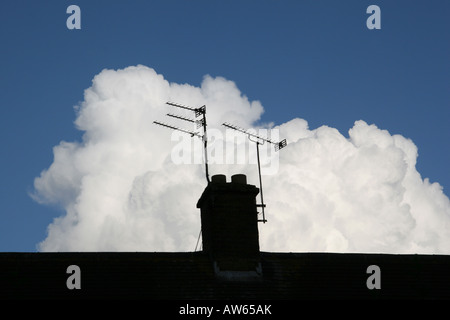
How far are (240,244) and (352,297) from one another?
3.63 meters

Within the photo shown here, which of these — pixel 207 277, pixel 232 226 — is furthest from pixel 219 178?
pixel 207 277

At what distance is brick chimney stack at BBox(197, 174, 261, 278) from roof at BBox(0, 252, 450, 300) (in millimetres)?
309

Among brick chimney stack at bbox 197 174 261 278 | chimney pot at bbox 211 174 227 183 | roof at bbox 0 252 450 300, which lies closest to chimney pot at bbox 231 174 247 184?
brick chimney stack at bbox 197 174 261 278

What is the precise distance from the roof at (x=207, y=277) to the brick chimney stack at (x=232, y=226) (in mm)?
309

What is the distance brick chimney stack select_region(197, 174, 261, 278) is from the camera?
21328 mm

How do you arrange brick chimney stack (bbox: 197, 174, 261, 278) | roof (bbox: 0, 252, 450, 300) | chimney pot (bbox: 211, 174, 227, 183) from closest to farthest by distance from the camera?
roof (bbox: 0, 252, 450, 300) → brick chimney stack (bbox: 197, 174, 261, 278) → chimney pot (bbox: 211, 174, 227, 183)

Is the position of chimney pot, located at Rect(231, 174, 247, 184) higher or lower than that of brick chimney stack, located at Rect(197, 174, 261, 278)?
higher

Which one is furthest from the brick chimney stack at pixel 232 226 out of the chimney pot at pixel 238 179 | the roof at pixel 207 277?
the roof at pixel 207 277

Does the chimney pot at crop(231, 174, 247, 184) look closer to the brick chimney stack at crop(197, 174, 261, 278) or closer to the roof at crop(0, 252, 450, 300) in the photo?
the brick chimney stack at crop(197, 174, 261, 278)

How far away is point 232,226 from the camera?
21719 mm

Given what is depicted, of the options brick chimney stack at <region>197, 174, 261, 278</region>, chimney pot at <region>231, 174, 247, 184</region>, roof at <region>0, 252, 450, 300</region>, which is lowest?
roof at <region>0, 252, 450, 300</region>

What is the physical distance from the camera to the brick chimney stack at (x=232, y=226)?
21.3 metres

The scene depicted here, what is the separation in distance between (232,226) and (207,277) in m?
1.82
